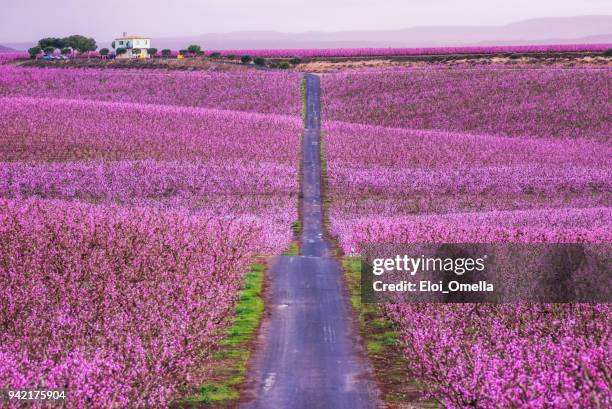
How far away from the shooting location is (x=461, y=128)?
262 feet

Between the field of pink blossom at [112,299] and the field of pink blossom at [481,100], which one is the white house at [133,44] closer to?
the field of pink blossom at [481,100]

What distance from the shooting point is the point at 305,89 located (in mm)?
94875

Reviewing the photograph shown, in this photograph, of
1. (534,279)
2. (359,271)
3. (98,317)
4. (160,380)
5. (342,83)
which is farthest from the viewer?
(342,83)

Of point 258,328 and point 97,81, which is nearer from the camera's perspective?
point 258,328

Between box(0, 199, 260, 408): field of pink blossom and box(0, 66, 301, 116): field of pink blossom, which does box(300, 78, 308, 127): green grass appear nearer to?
box(0, 66, 301, 116): field of pink blossom

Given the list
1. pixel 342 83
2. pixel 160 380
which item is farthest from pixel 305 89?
pixel 160 380

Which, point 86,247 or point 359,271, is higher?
point 86,247

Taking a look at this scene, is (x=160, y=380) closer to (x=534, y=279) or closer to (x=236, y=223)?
(x=534, y=279)

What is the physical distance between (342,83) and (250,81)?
35.3ft

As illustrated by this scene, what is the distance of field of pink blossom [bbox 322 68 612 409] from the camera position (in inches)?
522

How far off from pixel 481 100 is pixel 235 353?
73.1 meters

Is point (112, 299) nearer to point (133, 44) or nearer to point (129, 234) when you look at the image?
point (129, 234)

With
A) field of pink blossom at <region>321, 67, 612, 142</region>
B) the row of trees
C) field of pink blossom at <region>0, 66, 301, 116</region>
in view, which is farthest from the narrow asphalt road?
the row of trees

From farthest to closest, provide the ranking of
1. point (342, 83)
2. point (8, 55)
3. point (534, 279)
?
point (8, 55) → point (342, 83) → point (534, 279)
